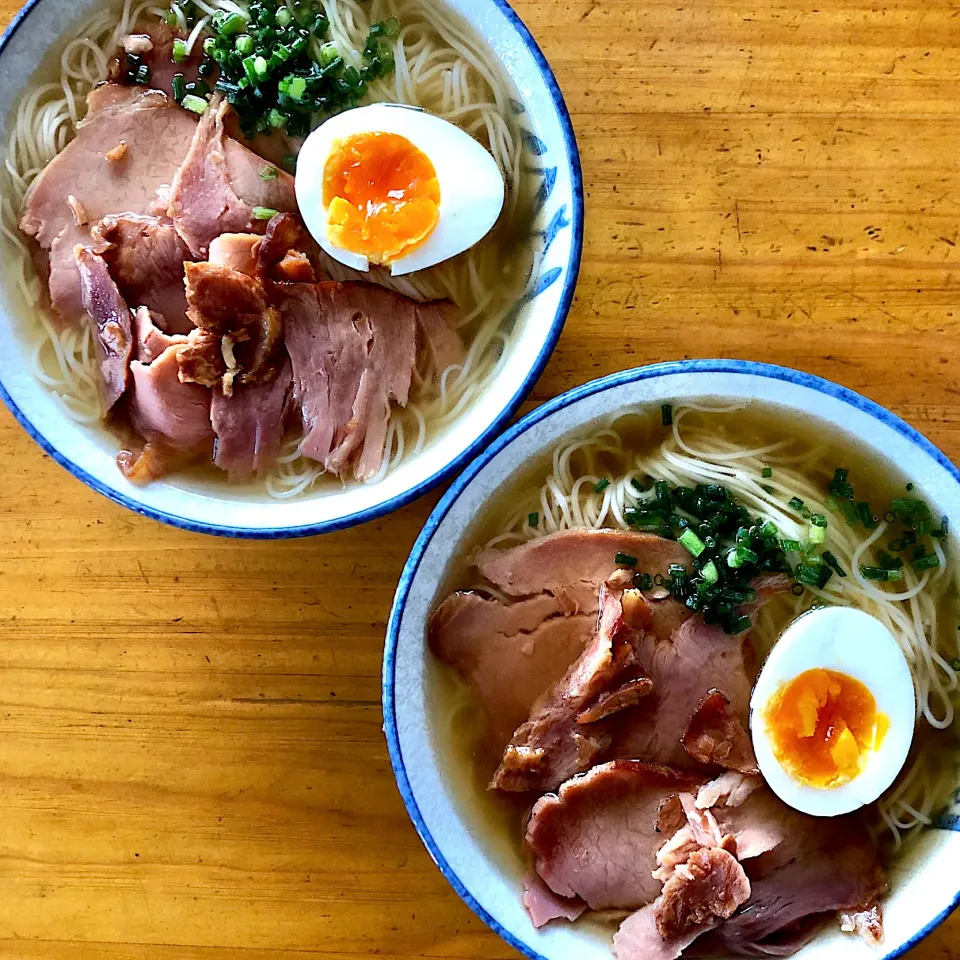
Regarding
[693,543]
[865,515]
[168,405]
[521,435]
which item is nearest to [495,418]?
[521,435]

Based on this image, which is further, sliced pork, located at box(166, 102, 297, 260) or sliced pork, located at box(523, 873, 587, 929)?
sliced pork, located at box(166, 102, 297, 260)

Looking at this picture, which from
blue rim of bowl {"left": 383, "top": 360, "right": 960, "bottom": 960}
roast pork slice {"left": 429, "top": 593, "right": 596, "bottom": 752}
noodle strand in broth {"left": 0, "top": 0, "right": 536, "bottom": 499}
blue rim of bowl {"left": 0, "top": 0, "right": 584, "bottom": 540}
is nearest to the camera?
blue rim of bowl {"left": 383, "top": 360, "right": 960, "bottom": 960}

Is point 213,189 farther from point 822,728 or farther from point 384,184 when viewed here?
point 822,728

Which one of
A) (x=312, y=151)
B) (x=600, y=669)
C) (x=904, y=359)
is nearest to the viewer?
(x=600, y=669)

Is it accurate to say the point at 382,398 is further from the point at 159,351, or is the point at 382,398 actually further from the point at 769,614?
the point at 769,614

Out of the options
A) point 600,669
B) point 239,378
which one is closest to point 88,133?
point 239,378

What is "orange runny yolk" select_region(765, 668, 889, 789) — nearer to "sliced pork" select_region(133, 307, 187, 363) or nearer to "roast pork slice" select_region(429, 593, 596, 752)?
"roast pork slice" select_region(429, 593, 596, 752)

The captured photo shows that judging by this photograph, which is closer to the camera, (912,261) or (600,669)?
(600,669)

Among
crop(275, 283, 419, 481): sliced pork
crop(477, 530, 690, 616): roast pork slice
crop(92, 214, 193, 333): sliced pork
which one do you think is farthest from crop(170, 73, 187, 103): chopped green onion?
crop(477, 530, 690, 616): roast pork slice
